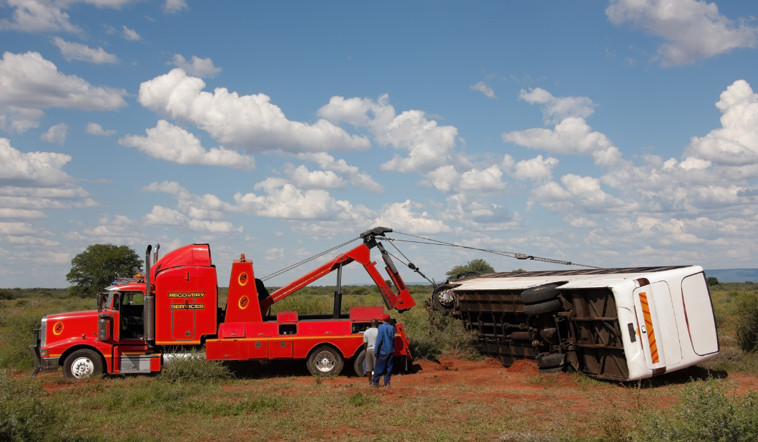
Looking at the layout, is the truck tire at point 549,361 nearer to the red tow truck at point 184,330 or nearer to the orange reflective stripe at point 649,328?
the orange reflective stripe at point 649,328

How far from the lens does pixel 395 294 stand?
17438 mm

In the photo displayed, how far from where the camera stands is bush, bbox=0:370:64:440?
7.51 metres

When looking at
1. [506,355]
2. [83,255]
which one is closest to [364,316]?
[506,355]

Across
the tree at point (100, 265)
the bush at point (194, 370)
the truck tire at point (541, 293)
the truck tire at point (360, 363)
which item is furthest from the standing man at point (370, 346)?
the tree at point (100, 265)

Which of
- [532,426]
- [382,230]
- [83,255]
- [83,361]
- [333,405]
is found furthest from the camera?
[83,255]

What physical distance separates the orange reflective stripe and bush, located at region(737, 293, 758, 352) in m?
7.32

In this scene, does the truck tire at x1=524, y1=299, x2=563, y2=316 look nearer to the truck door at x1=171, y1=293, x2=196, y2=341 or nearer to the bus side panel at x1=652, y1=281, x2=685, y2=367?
the bus side panel at x1=652, y1=281, x2=685, y2=367

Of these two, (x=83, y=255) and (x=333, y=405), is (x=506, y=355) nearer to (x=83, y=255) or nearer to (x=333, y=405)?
(x=333, y=405)

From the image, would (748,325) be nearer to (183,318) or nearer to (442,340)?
(442,340)

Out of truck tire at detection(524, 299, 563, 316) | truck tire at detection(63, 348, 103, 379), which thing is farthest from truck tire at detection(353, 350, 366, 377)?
truck tire at detection(63, 348, 103, 379)

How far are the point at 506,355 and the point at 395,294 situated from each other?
3.38 meters

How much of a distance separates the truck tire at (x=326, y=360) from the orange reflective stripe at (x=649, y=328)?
7.03m

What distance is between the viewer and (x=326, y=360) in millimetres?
15812

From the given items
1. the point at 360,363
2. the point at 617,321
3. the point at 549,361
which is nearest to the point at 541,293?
the point at 549,361
